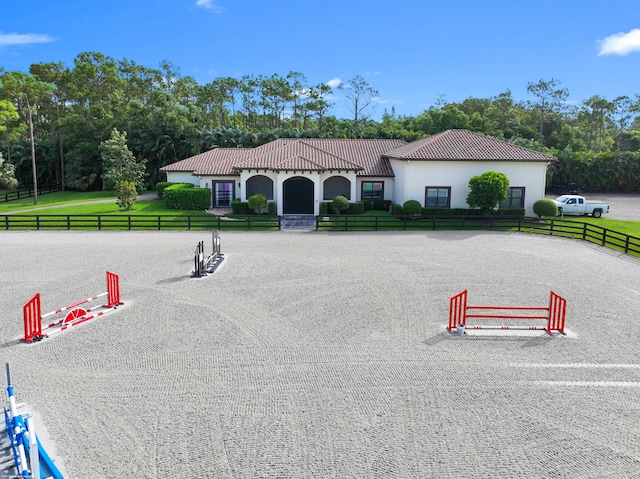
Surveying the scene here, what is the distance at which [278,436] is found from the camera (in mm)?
8289

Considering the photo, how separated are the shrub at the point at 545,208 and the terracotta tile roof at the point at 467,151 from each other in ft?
8.43

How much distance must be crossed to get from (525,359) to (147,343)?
811cm

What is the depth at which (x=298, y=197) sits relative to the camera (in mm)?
33781

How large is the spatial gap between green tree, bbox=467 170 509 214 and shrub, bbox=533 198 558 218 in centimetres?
276

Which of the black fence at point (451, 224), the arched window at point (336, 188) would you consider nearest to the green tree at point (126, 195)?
the arched window at point (336, 188)

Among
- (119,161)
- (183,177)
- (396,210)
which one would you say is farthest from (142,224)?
(119,161)

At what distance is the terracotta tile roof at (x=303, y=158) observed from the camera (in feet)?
108

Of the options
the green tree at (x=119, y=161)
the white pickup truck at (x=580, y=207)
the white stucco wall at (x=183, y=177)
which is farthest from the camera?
the green tree at (x=119, y=161)

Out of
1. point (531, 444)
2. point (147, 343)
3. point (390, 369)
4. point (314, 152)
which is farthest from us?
point (314, 152)

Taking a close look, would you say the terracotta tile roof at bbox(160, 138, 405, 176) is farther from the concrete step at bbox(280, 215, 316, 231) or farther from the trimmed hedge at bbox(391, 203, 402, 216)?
the trimmed hedge at bbox(391, 203, 402, 216)

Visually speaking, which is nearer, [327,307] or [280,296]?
[327,307]

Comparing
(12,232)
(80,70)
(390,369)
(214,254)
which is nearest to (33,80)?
(80,70)

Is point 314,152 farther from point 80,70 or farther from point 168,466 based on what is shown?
point 80,70

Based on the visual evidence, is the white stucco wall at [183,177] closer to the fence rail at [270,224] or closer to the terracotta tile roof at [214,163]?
the terracotta tile roof at [214,163]
